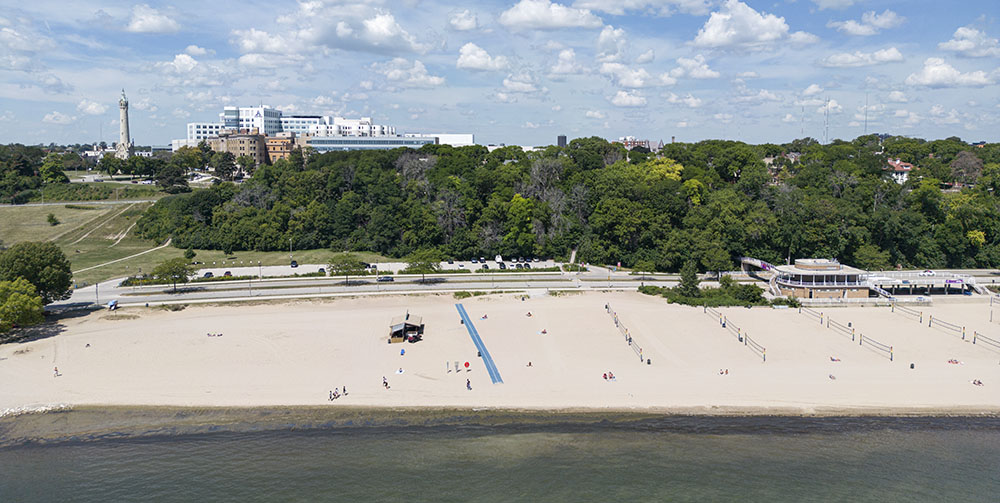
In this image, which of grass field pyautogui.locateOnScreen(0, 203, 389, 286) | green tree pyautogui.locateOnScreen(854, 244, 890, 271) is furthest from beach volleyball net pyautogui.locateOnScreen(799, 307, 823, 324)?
grass field pyautogui.locateOnScreen(0, 203, 389, 286)

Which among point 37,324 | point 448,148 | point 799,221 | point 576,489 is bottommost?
point 576,489

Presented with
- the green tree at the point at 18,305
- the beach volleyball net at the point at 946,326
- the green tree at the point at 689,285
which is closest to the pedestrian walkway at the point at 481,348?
the green tree at the point at 689,285

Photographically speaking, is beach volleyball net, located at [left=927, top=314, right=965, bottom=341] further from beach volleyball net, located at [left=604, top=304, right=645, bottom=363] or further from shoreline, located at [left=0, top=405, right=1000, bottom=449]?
beach volleyball net, located at [left=604, top=304, right=645, bottom=363]

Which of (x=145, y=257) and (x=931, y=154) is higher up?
(x=931, y=154)

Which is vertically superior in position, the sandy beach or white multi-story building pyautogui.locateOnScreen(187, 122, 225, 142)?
white multi-story building pyautogui.locateOnScreen(187, 122, 225, 142)

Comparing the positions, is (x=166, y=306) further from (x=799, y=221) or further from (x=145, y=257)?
(x=799, y=221)

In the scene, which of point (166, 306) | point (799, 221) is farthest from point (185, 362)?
point (799, 221)

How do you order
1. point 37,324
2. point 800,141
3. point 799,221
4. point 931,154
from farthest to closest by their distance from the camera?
point 800,141, point 931,154, point 799,221, point 37,324

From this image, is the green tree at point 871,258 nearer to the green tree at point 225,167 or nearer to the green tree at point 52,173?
the green tree at point 225,167
